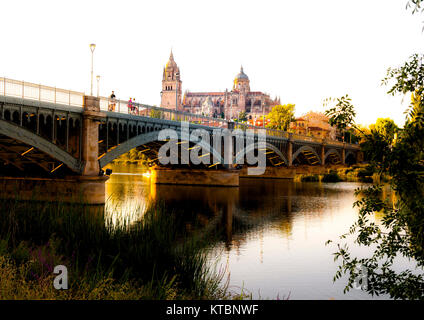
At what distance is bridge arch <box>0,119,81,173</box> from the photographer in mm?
23516

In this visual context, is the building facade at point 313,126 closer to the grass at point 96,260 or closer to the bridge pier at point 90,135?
the bridge pier at point 90,135

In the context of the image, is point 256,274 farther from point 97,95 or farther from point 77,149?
point 97,95

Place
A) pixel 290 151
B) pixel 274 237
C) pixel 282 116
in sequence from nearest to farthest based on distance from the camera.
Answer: pixel 274 237
pixel 290 151
pixel 282 116

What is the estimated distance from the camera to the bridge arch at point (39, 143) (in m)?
23.5

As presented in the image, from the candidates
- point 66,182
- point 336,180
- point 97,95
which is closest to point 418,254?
point 66,182

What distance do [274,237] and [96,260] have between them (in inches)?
512

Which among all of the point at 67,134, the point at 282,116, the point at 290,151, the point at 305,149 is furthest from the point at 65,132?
the point at 282,116

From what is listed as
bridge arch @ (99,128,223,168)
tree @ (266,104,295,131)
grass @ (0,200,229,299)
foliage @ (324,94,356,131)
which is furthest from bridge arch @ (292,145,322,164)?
foliage @ (324,94,356,131)

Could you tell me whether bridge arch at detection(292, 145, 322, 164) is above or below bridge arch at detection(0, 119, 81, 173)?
above

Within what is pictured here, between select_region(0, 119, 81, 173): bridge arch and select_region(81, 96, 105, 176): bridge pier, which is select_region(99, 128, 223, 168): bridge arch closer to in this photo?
select_region(81, 96, 105, 176): bridge pier

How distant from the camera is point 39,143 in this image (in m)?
25.6

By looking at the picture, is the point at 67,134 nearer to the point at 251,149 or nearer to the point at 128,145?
the point at 128,145

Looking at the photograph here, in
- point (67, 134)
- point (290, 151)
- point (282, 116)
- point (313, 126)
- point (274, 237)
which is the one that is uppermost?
point (313, 126)

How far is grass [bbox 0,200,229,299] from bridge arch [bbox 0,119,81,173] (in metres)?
10.4
